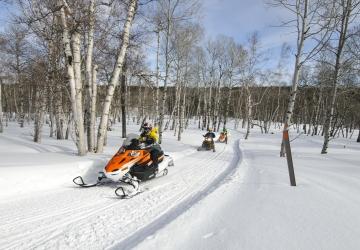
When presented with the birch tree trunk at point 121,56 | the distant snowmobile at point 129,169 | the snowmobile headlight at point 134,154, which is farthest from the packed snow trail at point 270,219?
the birch tree trunk at point 121,56

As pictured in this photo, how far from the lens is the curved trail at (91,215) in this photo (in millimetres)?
4066

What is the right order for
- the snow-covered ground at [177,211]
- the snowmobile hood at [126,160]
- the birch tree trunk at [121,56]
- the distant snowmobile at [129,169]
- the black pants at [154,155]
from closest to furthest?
the snow-covered ground at [177,211]
the distant snowmobile at [129,169]
the snowmobile hood at [126,160]
the black pants at [154,155]
the birch tree trunk at [121,56]

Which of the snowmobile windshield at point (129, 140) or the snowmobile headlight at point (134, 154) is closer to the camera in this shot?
the snowmobile headlight at point (134, 154)

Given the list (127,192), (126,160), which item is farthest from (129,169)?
(127,192)

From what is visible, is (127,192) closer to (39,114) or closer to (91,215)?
(91,215)

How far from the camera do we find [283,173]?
8.88 m

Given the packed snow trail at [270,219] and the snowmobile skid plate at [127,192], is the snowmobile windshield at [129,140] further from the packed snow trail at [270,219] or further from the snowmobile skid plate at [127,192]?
the packed snow trail at [270,219]

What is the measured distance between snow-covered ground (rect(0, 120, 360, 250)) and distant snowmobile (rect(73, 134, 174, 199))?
0.23m

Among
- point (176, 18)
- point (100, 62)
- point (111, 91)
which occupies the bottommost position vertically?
point (111, 91)

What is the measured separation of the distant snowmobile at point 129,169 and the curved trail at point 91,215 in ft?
0.77

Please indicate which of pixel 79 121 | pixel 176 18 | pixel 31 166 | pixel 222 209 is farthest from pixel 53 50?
pixel 222 209

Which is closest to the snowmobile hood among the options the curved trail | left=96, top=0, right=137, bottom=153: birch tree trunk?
the curved trail

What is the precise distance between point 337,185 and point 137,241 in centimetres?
514

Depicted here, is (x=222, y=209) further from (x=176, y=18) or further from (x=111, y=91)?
(x=176, y=18)
